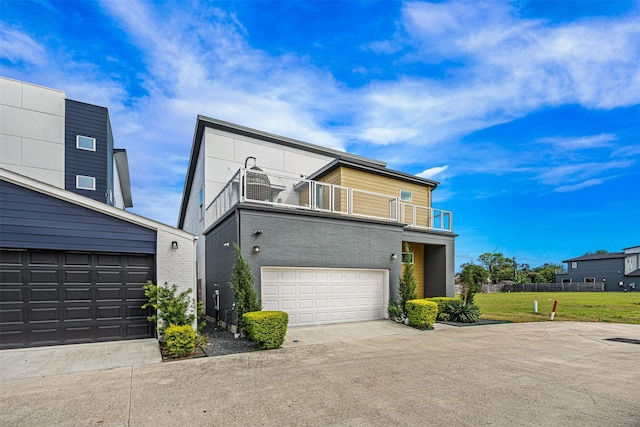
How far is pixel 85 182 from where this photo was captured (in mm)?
14891

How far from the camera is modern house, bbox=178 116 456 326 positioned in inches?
381

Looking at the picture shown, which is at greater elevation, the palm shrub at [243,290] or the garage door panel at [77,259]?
the garage door panel at [77,259]

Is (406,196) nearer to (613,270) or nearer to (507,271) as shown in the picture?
(613,270)

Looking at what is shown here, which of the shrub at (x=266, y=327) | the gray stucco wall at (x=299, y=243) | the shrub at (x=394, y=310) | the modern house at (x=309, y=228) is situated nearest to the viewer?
the shrub at (x=266, y=327)

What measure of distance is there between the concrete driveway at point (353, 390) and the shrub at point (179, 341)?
0.39m

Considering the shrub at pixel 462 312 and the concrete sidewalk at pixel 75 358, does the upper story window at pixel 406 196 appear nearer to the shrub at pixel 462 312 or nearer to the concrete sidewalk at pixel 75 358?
the shrub at pixel 462 312

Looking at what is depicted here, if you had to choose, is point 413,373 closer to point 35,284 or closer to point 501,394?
point 501,394

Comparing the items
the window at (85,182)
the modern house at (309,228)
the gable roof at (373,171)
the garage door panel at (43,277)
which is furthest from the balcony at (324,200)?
the window at (85,182)

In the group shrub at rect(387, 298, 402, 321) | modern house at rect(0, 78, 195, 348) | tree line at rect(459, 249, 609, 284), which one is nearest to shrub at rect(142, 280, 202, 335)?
modern house at rect(0, 78, 195, 348)

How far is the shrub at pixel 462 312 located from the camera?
1218 cm

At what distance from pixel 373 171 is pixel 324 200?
263 centimetres

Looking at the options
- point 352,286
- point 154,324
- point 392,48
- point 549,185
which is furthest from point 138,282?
point 549,185

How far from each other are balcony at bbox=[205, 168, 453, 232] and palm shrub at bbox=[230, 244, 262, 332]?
205 centimetres

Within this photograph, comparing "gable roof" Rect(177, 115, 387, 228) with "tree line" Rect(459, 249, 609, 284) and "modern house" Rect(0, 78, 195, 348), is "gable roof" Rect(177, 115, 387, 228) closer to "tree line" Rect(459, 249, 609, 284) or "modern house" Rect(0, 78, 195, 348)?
"modern house" Rect(0, 78, 195, 348)
